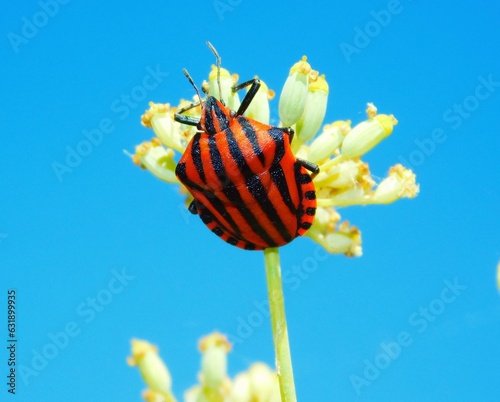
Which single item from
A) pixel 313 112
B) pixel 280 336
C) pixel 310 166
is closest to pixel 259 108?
pixel 313 112

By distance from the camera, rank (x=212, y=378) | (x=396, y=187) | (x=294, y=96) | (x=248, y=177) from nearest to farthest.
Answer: (x=212, y=378), (x=248, y=177), (x=294, y=96), (x=396, y=187)

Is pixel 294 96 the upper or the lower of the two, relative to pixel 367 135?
upper

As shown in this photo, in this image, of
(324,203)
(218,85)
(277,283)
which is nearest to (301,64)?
(218,85)

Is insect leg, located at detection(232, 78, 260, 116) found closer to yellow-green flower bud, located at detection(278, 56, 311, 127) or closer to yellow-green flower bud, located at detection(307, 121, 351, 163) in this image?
yellow-green flower bud, located at detection(278, 56, 311, 127)

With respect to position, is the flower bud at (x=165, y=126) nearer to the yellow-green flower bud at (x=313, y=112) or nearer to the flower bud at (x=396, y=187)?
the yellow-green flower bud at (x=313, y=112)

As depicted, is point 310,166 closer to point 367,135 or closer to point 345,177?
point 345,177

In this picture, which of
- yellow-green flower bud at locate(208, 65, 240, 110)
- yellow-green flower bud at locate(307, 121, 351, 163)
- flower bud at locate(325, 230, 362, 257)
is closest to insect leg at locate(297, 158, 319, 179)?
yellow-green flower bud at locate(307, 121, 351, 163)

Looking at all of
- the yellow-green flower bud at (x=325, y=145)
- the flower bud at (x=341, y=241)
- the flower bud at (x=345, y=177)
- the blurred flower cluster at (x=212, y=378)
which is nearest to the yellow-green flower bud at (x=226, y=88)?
the yellow-green flower bud at (x=325, y=145)
